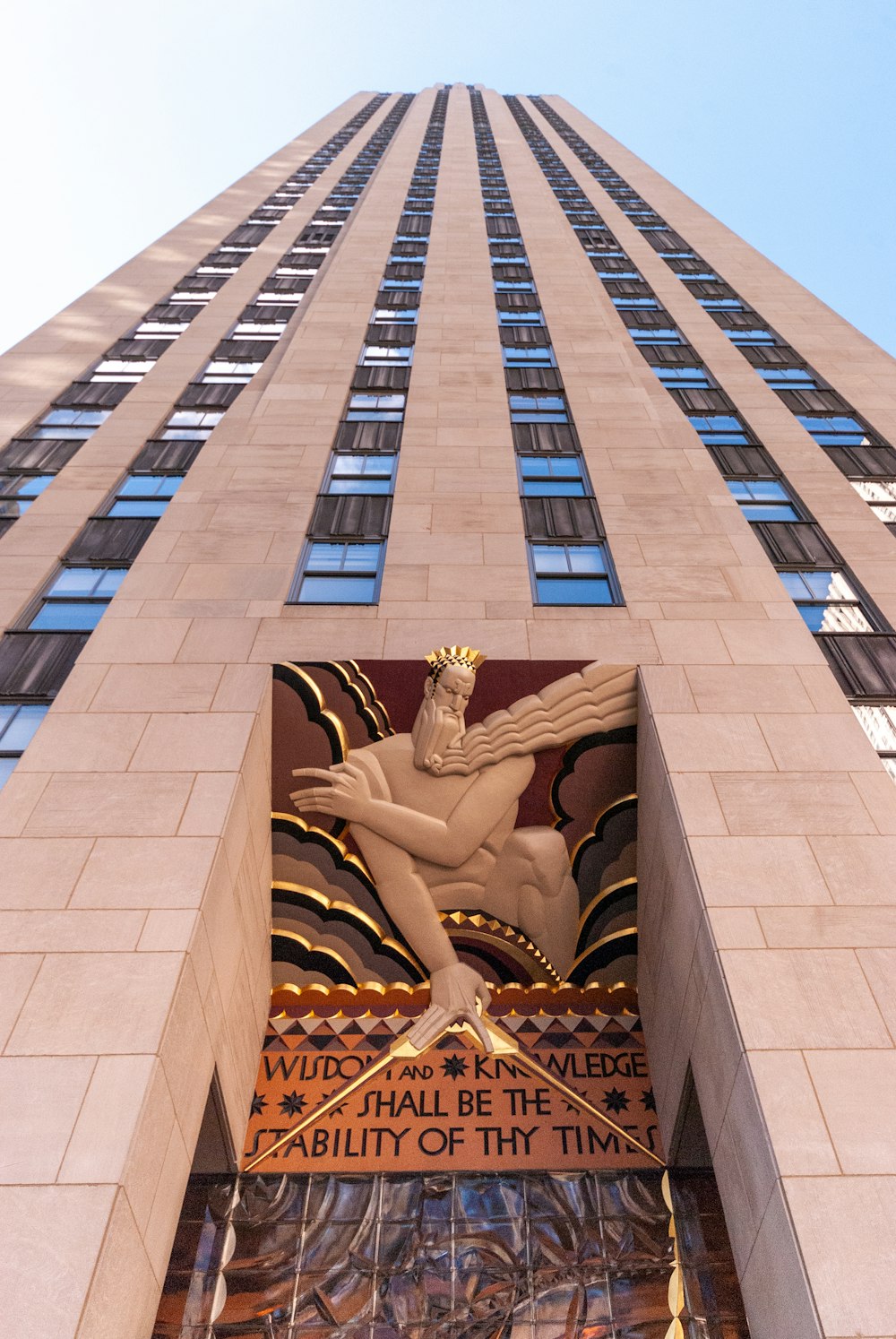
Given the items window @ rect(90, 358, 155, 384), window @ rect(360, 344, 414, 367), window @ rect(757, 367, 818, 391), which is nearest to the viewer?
window @ rect(360, 344, 414, 367)

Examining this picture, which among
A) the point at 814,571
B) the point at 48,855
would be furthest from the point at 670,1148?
the point at 814,571

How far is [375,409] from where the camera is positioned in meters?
21.7

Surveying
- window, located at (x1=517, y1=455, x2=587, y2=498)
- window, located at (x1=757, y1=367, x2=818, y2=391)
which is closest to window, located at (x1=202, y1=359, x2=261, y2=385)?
window, located at (x1=517, y1=455, x2=587, y2=498)

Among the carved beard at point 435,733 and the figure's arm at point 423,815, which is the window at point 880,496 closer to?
the figure's arm at point 423,815

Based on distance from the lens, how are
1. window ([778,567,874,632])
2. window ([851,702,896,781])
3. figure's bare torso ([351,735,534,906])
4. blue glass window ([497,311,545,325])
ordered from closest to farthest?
figure's bare torso ([351,735,534,906]) < window ([851,702,896,781]) < window ([778,567,874,632]) < blue glass window ([497,311,545,325])

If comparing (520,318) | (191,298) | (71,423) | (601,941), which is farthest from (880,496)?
(191,298)

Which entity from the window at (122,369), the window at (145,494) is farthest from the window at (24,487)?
the window at (122,369)

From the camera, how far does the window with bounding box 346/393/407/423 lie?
69.7ft

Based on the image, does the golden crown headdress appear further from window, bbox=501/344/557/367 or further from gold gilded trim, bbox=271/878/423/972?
window, bbox=501/344/557/367

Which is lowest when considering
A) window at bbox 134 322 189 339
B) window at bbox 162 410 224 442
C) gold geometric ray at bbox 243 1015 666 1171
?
gold geometric ray at bbox 243 1015 666 1171

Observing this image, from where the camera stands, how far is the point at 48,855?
10578 millimetres

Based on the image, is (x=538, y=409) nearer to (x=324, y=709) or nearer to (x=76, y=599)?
(x=76, y=599)

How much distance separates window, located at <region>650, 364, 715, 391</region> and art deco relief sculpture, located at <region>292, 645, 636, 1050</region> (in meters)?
16.4

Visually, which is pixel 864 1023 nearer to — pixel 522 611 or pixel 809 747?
pixel 809 747
